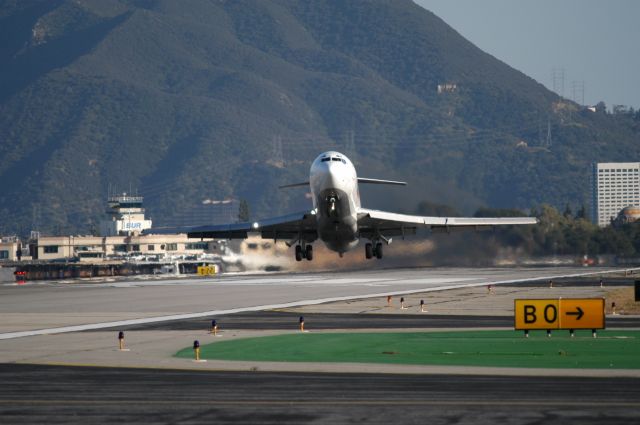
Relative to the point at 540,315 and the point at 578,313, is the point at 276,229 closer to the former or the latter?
the point at 540,315

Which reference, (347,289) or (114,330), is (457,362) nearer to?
(114,330)

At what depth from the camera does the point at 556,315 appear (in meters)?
48.2

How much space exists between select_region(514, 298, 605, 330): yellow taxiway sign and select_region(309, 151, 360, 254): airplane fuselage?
48.4 ft

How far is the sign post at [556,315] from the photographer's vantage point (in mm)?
47719

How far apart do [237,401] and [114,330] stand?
24237 mm

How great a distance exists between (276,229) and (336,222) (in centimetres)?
1027

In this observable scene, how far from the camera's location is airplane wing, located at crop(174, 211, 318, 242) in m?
67.5

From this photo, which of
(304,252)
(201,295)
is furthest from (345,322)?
(201,295)

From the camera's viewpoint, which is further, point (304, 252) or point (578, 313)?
point (304, 252)

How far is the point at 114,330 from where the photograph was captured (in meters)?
55.7

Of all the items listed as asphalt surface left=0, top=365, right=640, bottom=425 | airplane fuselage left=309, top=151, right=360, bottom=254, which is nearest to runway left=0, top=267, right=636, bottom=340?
airplane fuselage left=309, top=151, right=360, bottom=254

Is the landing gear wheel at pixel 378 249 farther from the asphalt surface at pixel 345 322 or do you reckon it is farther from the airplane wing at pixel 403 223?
the asphalt surface at pixel 345 322

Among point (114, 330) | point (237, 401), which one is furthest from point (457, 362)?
point (114, 330)

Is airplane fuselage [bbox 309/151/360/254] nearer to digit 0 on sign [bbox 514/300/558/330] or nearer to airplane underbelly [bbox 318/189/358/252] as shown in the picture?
airplane underbelly [bbox 318/189/358/252]
